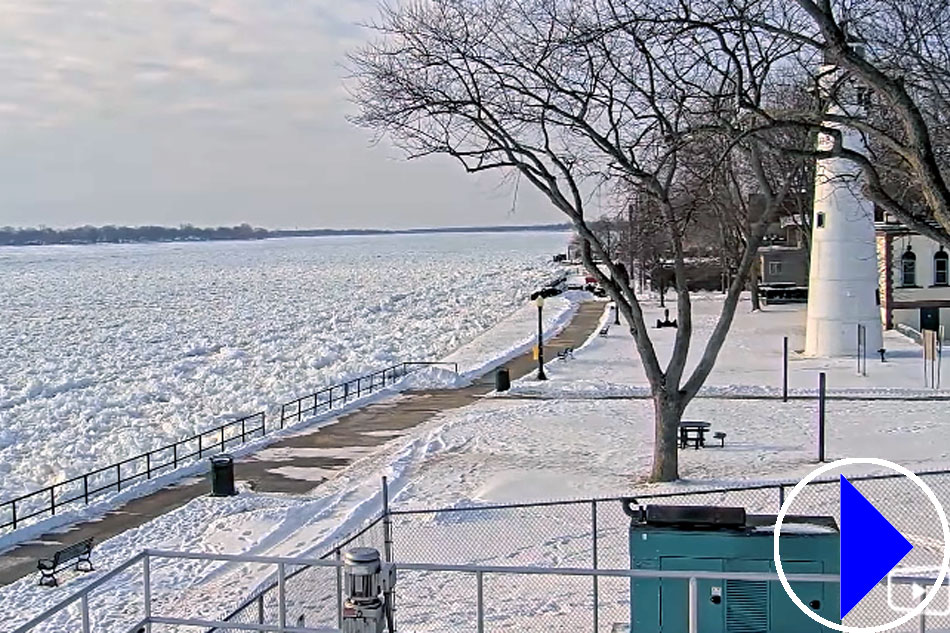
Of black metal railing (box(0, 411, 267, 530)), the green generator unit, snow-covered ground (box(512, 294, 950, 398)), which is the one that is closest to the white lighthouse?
snow-covered ground (box(512, 294, 950, 398))

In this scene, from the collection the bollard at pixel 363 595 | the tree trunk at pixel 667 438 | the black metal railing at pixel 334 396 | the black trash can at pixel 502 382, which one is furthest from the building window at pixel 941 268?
the bollard at pixel 363 595

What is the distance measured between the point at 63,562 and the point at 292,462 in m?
7.61

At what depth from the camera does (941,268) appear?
4703cm

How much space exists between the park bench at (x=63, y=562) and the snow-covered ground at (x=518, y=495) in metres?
0.25

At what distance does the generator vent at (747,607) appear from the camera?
10688 millimetres

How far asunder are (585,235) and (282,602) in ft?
38.7

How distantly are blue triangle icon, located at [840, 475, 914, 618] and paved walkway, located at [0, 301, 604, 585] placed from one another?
12137 millimetres

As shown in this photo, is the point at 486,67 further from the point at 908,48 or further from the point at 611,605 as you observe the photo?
the point at 611,605

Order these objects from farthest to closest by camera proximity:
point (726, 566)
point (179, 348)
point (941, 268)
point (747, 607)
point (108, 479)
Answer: point (179, 348) < point (941, 268) < point (108, 479) < point (747, 607) < point (726, 566)

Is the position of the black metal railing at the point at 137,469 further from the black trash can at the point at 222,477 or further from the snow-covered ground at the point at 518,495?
the snow-covered ground at the point at 518,495

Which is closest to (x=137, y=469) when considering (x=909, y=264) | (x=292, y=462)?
(x=292, y=462)

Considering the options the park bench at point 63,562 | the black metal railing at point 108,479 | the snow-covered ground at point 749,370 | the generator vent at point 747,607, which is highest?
the generator vent at point 747,607

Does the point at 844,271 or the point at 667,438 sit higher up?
the point at 844,271
